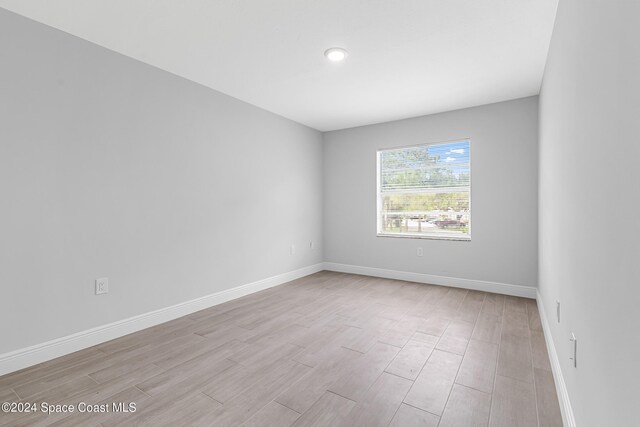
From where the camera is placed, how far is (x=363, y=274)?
4996 mm

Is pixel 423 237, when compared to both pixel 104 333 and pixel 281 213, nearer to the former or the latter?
pixel 281 213

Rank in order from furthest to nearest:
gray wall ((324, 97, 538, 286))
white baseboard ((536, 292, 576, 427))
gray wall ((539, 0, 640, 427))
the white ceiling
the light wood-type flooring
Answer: gray wall ((324, 97, 538, 286)), the white ceiling, the light wood-type flooring, white baseboard ((536, 292, 576, 427)), gray wall ((539, 0, 640, 427))

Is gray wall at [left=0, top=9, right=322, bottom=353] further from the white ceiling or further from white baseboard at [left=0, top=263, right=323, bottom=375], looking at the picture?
the white ceiling

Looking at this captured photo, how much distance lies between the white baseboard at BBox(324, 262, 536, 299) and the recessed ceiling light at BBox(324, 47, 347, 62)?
3161 millimetres

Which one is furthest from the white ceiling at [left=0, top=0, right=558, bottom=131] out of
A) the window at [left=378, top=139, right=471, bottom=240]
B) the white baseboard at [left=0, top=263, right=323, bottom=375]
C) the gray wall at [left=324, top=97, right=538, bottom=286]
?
the white baseboard at [left=0, top=263, right=323, bottom=375]

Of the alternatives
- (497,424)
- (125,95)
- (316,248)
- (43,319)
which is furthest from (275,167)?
(497,424)

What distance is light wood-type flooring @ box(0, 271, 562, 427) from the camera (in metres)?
1.63

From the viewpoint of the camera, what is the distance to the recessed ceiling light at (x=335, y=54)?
260 centimetres

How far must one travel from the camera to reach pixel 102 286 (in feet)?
8.30

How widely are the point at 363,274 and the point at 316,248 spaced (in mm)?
920

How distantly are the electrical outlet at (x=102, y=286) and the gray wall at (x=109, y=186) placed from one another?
0.05 m

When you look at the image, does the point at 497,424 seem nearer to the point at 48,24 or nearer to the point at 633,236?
the point at 633,236

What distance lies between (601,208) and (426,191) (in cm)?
356

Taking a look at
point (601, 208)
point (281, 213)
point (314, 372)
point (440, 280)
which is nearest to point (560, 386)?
point (601, 208)
